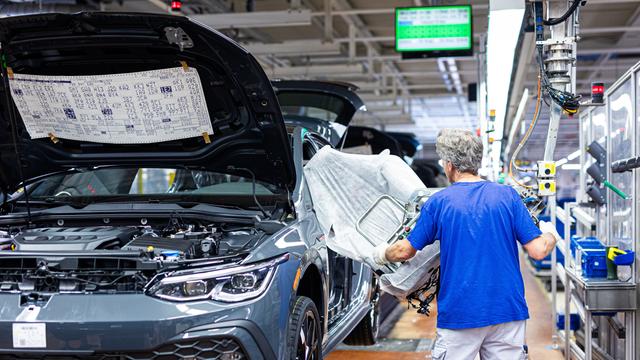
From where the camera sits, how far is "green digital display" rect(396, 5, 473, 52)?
10.1 m

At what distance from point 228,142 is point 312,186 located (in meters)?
0.61

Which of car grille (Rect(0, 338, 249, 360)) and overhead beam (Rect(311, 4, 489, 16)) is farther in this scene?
overhead beam (Rect(311, 4, 489, 16))

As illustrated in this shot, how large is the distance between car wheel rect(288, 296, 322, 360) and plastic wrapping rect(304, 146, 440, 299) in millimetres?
325

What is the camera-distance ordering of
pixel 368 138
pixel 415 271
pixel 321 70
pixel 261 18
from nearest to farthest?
pixel 415 271 → pixel 368 138 → pixel 261 18 → pixel 321 70

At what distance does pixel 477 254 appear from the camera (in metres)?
2.88

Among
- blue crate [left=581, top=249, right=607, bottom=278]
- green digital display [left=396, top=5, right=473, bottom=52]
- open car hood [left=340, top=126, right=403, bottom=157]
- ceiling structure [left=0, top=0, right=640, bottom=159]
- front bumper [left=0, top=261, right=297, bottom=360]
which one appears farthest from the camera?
green digital display [left=396, top=5, right=473, bottom=52]

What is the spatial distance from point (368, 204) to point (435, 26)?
23.0 ft

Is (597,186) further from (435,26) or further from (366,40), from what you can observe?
(366,40)

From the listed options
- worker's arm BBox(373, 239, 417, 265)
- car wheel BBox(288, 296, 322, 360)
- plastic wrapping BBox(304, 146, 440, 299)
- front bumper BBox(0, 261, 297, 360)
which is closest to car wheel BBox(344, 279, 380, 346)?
car wheel BBox(288, 296, 322, 360)

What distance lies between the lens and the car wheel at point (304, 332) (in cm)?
339

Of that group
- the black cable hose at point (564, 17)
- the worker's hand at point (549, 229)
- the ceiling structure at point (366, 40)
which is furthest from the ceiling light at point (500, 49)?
the worker's hand at point (549, 229)

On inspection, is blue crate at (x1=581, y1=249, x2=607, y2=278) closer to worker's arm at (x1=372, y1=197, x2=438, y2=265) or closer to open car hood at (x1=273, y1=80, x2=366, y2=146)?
open car hood at (x1=273, y1=80, x2=366, y2=146)

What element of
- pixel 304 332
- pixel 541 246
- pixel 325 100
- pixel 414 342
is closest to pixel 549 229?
pixel 541 246

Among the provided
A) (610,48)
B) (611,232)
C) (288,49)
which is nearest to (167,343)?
(611,232)
